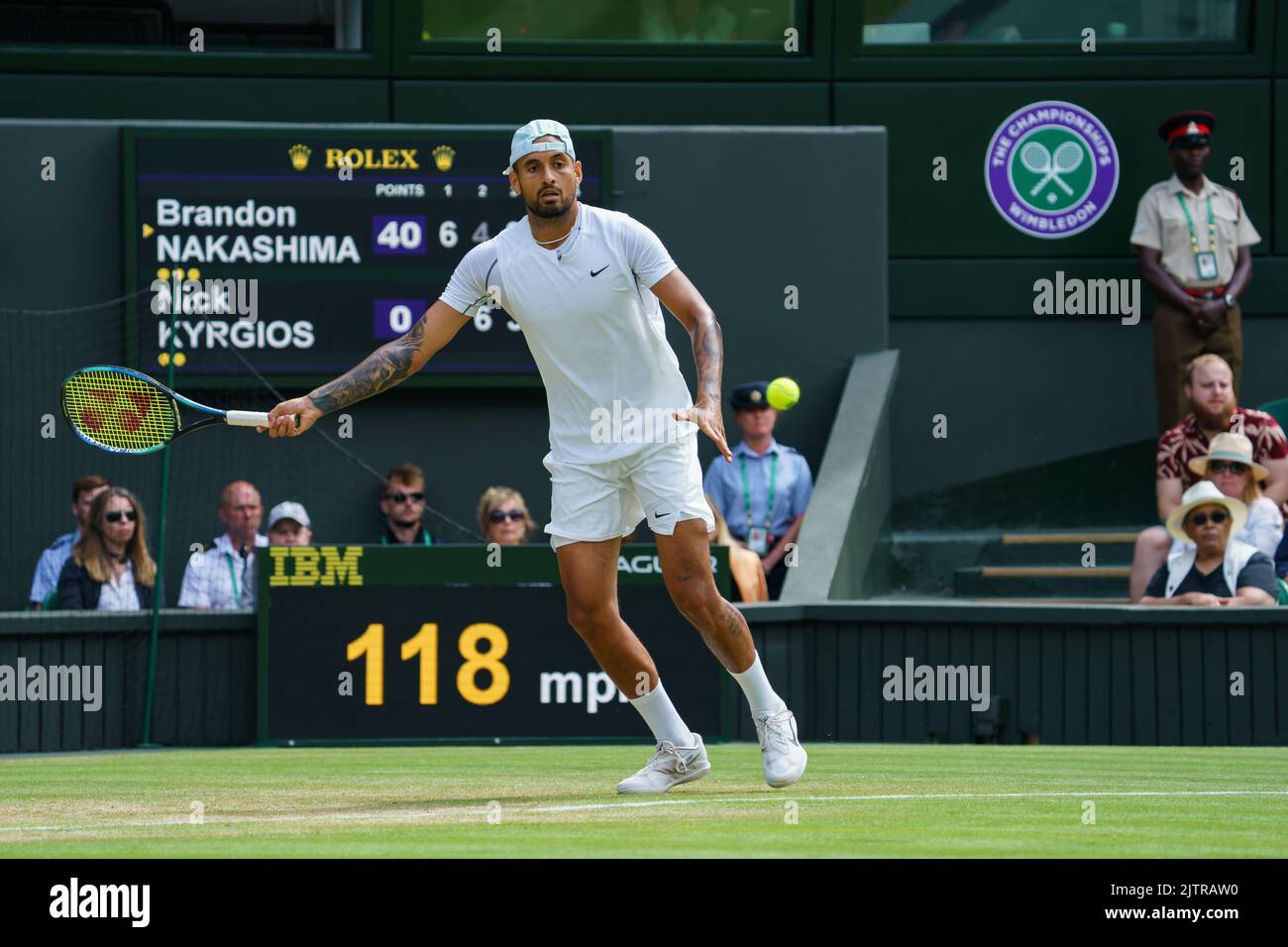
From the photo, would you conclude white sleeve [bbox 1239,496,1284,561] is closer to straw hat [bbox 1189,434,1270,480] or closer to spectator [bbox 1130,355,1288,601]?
straw hat [bbox 1189,434,1270,480]

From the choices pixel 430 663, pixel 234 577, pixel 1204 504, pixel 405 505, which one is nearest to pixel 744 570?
pixel 430 663

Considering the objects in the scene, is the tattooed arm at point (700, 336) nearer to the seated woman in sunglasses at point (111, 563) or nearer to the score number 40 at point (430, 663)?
the score number 40 at point (430, 663)

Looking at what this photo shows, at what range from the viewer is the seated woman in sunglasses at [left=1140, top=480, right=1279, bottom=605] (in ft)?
36.2

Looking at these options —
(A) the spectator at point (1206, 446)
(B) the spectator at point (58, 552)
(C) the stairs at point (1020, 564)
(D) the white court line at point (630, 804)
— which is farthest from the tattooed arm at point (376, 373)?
(C) the stairs at point (1020, 564)

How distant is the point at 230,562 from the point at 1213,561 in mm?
5307

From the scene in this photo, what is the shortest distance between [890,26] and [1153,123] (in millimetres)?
1958

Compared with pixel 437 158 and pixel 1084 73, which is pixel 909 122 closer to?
pixel 1084 73

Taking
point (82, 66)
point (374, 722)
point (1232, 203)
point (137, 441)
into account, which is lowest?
point (374, 722)

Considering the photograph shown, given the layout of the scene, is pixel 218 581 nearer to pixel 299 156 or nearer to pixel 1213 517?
pixel 299 156

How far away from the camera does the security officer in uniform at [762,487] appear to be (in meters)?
12.5

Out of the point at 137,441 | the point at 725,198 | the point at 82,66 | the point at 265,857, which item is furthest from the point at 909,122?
the point at 265,857

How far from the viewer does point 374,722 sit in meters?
11.0
